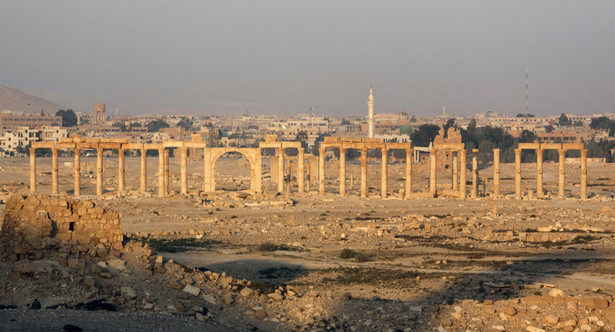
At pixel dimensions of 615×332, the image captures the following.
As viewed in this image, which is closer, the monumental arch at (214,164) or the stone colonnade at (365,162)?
the monumental arch at (214,164)

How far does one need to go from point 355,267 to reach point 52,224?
38.9ft

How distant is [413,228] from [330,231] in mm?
4436

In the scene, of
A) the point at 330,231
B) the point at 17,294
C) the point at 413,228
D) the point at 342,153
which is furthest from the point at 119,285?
the point at 342,153

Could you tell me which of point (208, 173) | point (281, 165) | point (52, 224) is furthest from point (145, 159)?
point (52, 224)

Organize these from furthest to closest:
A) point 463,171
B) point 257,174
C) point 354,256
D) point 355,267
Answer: point 257,174, point 463,171, point 354,256, point 355,267

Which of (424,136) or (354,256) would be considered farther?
(424,136)

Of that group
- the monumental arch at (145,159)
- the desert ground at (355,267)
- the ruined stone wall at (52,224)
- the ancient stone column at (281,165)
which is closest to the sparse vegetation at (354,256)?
the desert ground at (355,267)

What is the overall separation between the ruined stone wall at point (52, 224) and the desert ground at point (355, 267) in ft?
2.72

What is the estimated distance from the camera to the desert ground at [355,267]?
66.9ft

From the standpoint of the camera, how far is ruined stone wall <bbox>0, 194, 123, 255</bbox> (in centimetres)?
2131

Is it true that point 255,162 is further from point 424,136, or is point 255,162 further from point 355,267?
point 424,136

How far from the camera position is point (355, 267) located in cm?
3059

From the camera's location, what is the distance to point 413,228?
4272cm

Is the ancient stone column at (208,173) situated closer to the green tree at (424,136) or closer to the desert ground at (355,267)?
the desert ground at (355,267)
